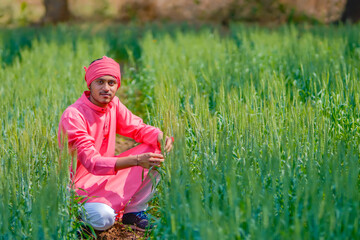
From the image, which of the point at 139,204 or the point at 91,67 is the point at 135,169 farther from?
the point at 91,67

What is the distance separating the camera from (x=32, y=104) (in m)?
4.19

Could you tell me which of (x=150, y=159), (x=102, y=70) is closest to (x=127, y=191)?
(x=150, y=159)

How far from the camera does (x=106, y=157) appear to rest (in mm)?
2803

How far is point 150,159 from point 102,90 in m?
0.56

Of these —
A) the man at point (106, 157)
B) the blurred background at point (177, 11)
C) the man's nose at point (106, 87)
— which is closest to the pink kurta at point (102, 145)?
the man at point (106, 157)

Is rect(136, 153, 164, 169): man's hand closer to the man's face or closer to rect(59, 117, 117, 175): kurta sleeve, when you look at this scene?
rect(59, 117, 117, 175): kurta sleeve

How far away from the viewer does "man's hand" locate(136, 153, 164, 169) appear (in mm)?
2742

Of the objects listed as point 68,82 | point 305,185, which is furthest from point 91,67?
point 68,82

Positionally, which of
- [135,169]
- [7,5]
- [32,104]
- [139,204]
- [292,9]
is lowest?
[139,204]

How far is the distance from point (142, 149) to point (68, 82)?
242 centimetres

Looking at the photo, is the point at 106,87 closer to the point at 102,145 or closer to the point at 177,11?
the point at 102,145

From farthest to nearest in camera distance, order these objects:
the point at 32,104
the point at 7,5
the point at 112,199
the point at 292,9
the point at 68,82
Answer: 1. the point at 7,5
2. the point at 292,9
3. the point at 68,82
4. the point at 32,104
5. the point at 112,199

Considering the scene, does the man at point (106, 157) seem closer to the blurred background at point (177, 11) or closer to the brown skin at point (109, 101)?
→ the brown skin at point (109, 101)

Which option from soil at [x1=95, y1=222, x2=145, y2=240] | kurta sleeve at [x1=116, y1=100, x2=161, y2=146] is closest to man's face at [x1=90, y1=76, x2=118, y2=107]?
kurta sleeve at [x1=116, y1=100, x2=161, y2=146]
